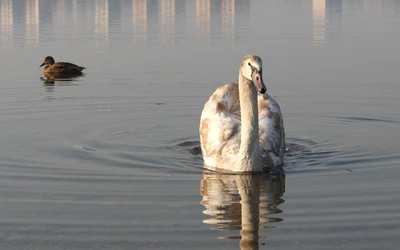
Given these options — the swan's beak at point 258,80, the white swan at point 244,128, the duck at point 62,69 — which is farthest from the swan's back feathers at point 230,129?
the duck at point 62,69

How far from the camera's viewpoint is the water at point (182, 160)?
938cm

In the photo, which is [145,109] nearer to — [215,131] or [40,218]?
[215,131]

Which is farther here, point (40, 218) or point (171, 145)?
point (171, 145)

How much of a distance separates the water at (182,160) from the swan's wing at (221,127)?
398 mm

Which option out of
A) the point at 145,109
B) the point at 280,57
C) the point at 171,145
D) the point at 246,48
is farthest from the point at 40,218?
the point at 246,48

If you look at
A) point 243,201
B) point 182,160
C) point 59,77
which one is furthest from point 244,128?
point 59,77

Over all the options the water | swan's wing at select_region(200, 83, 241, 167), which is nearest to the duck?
the water

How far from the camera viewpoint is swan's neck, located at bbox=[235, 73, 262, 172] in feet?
42.1

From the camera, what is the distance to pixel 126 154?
46.3 feet

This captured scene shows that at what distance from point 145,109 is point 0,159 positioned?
5644mm

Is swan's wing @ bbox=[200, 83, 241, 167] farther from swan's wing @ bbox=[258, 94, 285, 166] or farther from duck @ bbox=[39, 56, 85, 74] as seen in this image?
duck @ bbox=[39, 56, 85, 74]

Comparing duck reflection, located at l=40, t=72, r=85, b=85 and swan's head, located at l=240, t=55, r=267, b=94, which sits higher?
swan's head, located at l=240, t=55, r=267, b=94

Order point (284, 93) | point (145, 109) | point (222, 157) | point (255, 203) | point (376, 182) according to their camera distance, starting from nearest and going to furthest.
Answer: point (255, 203) < point (376, 182) < point (222, 157) < point (145, 109) < point (284, 93)

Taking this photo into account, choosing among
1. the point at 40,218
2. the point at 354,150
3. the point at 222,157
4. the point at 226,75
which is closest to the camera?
the point at 40,218
